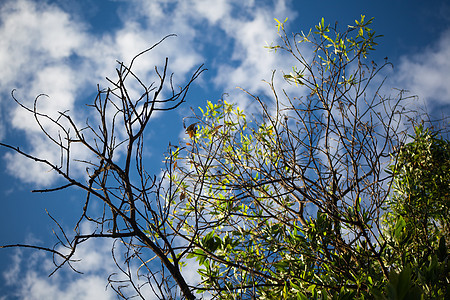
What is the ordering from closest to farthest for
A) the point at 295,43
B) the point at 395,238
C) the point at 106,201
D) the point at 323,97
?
the point at 106,201
the point at 395,238
the point at 323,97
the point at 295,43

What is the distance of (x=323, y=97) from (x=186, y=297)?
1.70 metres

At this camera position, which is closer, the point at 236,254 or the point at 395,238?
the point at 395,238

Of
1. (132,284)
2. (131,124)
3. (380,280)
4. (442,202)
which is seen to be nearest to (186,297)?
(132,284)

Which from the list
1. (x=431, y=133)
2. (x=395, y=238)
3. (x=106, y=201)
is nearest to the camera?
(x=106, y=201)

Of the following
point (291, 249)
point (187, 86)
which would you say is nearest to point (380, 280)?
point (291, 249)

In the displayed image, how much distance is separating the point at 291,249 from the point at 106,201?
1282mm

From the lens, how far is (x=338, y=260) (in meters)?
2.12

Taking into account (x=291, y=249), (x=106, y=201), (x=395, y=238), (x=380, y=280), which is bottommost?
(x=380, y=280)

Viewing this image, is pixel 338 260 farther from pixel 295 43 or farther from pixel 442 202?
pixel 295 43

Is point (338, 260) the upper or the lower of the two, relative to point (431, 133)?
lower

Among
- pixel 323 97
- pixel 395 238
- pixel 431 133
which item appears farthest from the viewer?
pixel 431 133

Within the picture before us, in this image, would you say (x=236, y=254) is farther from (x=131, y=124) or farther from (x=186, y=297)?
(x=131, y=124)

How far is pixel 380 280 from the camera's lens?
1.93 metres

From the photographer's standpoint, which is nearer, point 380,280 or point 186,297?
point 186,297
